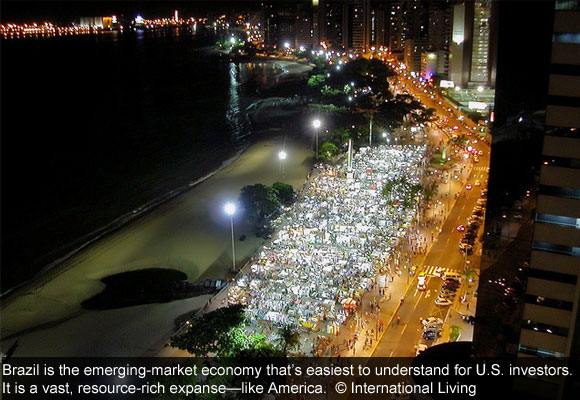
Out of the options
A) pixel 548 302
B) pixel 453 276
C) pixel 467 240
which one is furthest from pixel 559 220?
pixel 467 240

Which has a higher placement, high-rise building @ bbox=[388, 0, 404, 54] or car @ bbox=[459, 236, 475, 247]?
high-rise building @ bbox=[388, 0, 404, 54]

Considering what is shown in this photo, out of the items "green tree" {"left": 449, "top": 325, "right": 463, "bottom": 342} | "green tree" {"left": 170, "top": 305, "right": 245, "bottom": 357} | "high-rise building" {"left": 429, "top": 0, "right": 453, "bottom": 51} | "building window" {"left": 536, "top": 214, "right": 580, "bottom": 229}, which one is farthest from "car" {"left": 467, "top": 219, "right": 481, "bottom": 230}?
"high-rise building" {"left": 429, "top": 0, "right": 453, "bottom": 51}

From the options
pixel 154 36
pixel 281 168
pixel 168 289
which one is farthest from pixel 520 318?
pixel 154 36

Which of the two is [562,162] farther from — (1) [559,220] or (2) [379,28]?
(2) [379,28]

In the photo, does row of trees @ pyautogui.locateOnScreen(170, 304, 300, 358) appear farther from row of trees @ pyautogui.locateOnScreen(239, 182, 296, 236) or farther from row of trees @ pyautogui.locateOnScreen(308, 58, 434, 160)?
row of trees @ pyautogui.locateOnScreen(308, 58, 434, 160)

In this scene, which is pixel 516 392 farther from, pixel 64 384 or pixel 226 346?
pixel 64 384

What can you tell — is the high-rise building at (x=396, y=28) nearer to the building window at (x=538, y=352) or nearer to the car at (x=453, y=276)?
the car at (x=453, y=276)
